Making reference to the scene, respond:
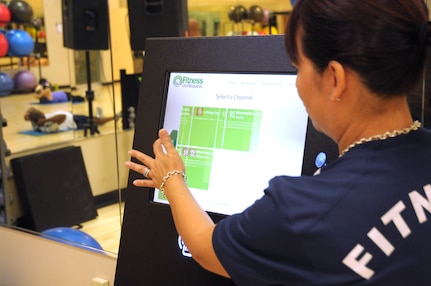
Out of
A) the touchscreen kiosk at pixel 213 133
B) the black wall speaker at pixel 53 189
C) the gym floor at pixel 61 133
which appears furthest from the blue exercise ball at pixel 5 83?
the touchscreen kiosk at pixel 213 133

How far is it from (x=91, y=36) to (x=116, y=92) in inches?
18.9

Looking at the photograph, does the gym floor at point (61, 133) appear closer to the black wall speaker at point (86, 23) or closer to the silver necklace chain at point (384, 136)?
the black wall speaker at point (86, 23)

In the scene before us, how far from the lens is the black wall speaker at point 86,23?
429 centimetres

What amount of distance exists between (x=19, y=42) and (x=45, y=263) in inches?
120

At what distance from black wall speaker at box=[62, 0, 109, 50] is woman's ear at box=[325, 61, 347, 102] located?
12.3ft

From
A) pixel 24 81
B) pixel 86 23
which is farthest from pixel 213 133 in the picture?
pixel 24 81

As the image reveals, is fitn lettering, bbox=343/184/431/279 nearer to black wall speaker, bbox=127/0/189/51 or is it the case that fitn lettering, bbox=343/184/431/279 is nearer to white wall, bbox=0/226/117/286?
white wall, bbox=0/226/117/286

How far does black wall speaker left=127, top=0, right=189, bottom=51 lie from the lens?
3697 millimetres

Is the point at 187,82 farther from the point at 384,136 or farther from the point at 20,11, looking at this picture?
the point at 20,11

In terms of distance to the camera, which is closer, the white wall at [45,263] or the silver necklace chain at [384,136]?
the silver necklace chain at [384,136]

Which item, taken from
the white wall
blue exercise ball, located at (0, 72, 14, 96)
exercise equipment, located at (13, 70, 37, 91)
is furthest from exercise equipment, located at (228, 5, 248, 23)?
the white wall

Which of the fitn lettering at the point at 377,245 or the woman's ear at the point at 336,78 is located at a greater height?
the woman's ear at the point at 336,78

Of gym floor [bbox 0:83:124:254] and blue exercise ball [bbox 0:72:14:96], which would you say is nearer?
gym floor [bbox 0:83:124:254]

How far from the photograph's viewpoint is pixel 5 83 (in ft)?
14.9
